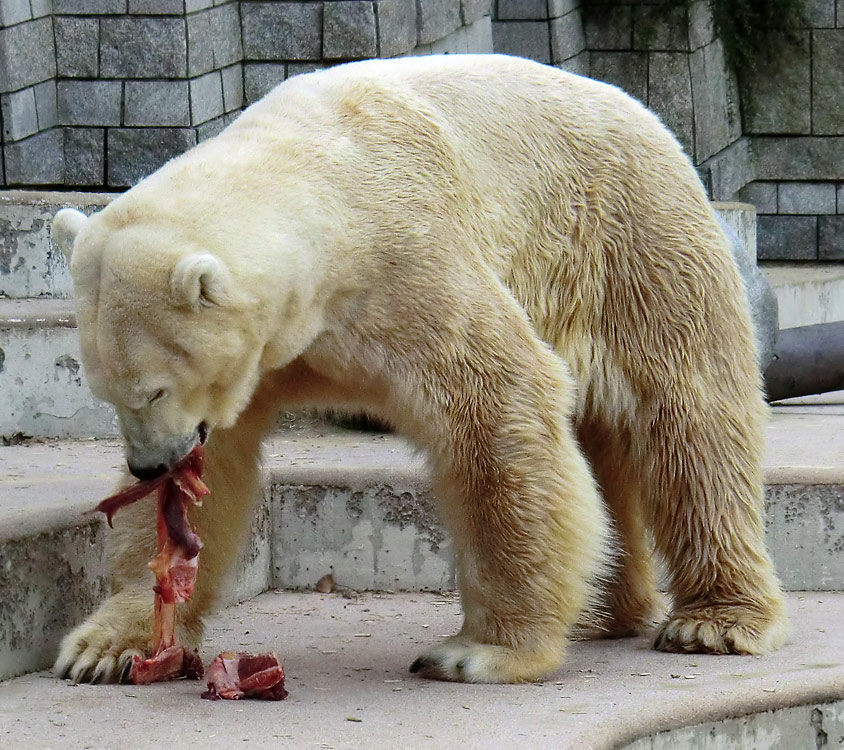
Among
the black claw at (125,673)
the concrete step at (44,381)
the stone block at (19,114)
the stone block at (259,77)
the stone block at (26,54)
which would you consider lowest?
the black claw at (125,673)

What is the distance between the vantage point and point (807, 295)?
8453 mm

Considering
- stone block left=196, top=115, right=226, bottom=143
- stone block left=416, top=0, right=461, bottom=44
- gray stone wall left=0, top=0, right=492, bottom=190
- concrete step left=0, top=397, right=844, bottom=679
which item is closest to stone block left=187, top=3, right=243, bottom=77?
gray stone wall left=0, top=0, right=492, bottom=190

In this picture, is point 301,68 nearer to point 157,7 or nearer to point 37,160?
point 157,7

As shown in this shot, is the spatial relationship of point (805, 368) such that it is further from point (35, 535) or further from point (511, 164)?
point (35, 535)

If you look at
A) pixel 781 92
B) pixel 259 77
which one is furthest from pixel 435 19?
pixel 781 92

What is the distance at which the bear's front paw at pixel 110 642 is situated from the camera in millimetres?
3000

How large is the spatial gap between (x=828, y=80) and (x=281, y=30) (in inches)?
170

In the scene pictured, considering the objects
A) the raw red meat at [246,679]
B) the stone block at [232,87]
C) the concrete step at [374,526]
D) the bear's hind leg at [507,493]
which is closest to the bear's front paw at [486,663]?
the bear's hind leg at [507,493]

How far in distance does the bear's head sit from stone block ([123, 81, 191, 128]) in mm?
3527

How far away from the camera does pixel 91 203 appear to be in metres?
5.30

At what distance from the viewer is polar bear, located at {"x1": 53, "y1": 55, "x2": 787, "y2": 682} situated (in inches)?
103

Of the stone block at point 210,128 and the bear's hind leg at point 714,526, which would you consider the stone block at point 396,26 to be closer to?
the stone block at point 210,128

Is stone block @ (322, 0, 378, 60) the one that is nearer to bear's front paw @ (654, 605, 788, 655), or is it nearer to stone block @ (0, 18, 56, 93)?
stone block @ (0, 18, 56, 93)

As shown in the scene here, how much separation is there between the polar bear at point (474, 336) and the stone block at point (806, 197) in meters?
6.33
